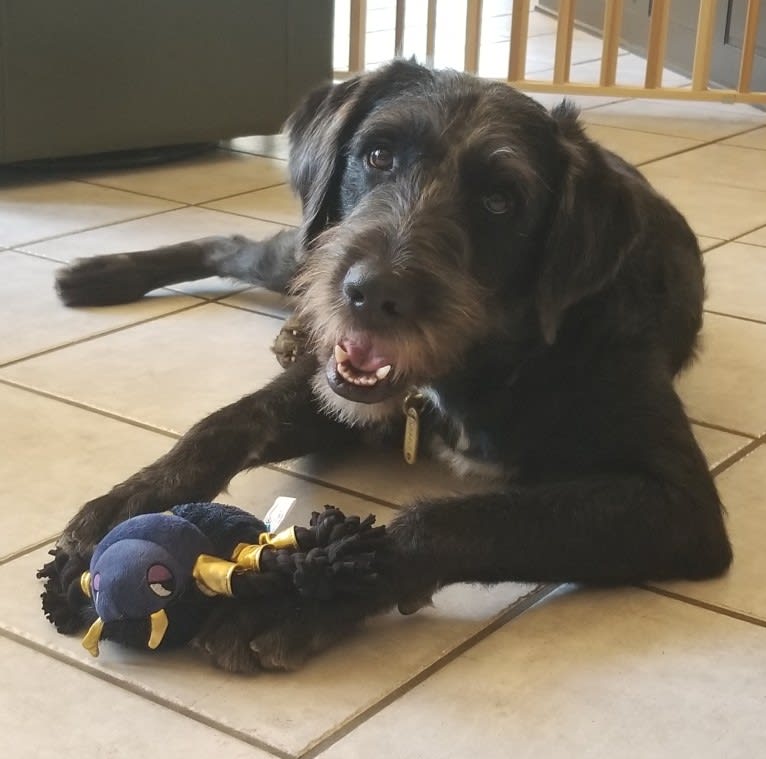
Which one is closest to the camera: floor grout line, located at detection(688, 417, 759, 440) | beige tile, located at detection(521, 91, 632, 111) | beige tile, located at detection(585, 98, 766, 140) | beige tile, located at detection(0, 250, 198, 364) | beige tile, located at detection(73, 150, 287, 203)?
floor grout line, located at detection(688, 417, 759, 440)

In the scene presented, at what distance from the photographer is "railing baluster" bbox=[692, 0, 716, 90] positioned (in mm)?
5176

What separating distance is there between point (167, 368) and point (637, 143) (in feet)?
8.63

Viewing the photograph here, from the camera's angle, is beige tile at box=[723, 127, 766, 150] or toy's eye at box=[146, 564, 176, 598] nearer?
toy's eye at box=[146, 564, 176, 598]

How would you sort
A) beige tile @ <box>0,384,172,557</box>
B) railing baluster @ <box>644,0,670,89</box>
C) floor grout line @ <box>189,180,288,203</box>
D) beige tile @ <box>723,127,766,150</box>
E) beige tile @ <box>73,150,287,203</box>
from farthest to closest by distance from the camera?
railing baluster @ <box>644,0,670,89</box> < beige tile @ <box>723,127,766,150</box> < beige tile @ <box>73,150,287,203</box> < floor grout line @ <box>189,180,288,203</box> < beige tile @ <box>0,384,172,557</box>

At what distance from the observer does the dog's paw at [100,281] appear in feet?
9.30

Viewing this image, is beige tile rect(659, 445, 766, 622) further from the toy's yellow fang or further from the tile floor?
the toy's yellow fang

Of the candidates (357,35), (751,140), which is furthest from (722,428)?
(357,35)

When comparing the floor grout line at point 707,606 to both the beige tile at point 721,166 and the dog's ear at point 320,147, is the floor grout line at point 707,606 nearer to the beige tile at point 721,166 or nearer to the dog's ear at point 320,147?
the dog's ear at point 320,147

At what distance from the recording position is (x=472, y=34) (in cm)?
537

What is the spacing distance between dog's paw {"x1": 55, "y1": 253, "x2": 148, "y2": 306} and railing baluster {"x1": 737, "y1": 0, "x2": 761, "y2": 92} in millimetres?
3136

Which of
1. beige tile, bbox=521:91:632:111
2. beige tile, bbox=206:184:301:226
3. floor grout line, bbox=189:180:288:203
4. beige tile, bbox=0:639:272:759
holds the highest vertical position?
beige tile, bbox=0:639:272:759

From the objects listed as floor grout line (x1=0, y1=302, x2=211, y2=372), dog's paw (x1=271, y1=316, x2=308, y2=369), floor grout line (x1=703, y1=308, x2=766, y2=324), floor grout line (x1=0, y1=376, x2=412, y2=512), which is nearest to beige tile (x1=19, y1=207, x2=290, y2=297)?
floor grout line (x1=0, y1=302, x2=211, y2=372)

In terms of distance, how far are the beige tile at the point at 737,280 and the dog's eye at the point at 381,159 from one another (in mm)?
1251

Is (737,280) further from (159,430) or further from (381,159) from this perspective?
(159,430)
